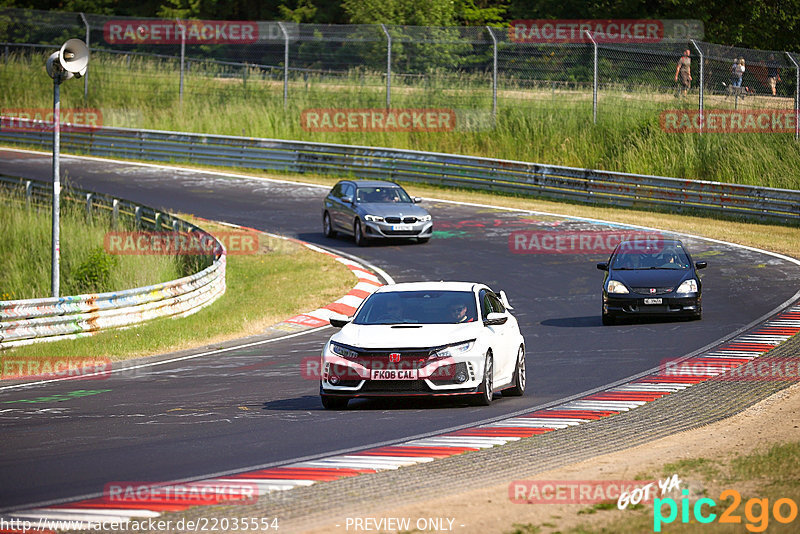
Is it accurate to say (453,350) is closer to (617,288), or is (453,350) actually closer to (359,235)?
(617,288)

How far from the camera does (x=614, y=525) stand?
714 centimetres

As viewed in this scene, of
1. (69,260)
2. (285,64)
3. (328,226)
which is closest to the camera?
(69,260)

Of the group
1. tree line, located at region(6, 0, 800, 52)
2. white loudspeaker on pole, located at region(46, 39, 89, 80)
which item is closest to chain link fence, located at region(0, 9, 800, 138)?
tree line, located at region(6, 0, 800, 52)

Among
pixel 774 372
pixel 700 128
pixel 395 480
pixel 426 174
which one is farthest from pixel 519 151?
pixel 395 480

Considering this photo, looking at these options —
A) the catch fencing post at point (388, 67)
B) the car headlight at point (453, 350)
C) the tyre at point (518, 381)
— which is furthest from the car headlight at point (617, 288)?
the catch fencing post at point (388, 67)

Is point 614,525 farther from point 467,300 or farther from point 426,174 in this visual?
point 426,174

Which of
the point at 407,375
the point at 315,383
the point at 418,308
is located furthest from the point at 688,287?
the point at 407,375

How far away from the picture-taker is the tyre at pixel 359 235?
29.7 meters

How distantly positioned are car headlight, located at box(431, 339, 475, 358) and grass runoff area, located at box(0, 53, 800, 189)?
941 inches

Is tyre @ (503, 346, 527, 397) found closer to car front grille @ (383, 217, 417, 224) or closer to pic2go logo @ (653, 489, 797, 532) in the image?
pic2go logo @ (653, 489, 797, 532)

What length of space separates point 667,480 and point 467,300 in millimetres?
5462

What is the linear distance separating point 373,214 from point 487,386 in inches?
666

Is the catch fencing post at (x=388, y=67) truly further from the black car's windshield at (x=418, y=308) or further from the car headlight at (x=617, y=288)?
the black car's windshield at (x=418, y=308)

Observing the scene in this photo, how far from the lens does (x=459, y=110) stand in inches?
1650
